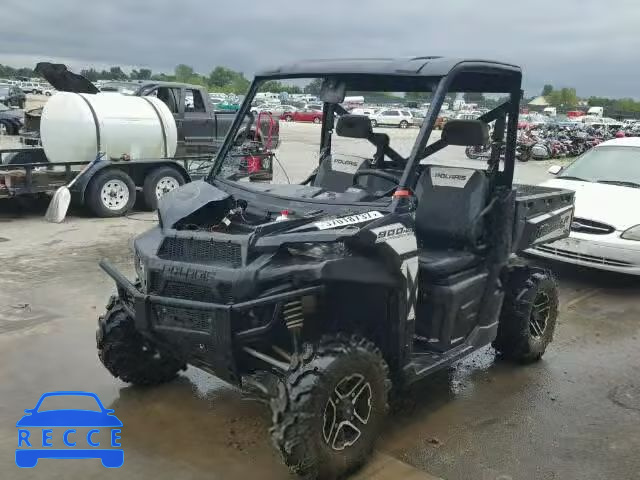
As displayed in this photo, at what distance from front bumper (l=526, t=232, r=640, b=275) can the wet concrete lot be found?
2.19ft

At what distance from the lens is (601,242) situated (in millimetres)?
7332

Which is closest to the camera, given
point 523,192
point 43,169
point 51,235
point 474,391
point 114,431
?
point 114,431

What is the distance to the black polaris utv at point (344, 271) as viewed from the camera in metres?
3.41

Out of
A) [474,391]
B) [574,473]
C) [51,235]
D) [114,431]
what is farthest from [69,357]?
[51,235]

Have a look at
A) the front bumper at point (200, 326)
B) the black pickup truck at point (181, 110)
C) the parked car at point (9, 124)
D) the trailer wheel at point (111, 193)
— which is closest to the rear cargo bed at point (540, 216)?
the front bumper at point (200, 326)

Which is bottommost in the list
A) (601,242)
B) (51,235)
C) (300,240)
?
(51,235)

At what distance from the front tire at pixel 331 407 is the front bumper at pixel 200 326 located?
0.31m

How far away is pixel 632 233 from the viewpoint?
7.27m

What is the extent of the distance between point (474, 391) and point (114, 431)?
2.54m

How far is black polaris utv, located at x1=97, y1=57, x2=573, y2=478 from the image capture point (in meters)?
3.41

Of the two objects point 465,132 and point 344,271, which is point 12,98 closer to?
point 465,132

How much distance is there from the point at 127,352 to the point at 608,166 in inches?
264

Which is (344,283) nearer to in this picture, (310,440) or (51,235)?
(310,440)

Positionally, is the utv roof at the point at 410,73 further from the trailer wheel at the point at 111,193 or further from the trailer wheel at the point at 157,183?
the trailer wheel at the point at 157,183
